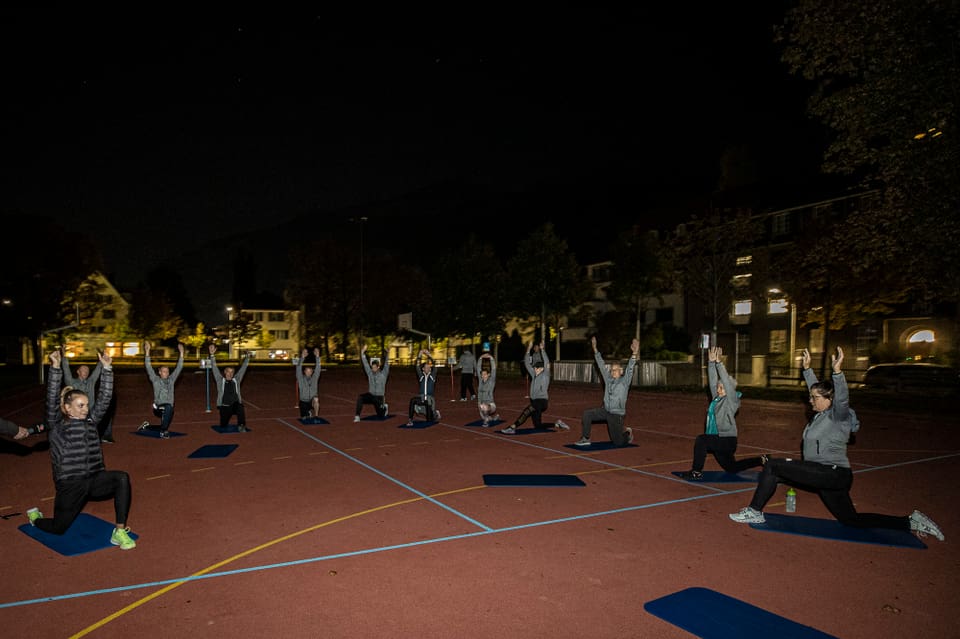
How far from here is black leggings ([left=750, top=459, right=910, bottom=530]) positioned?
6.75 metres

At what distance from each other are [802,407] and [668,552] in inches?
740

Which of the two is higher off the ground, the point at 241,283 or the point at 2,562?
the point at 241,283

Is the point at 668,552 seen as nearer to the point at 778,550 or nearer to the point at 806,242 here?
the point at 778,550

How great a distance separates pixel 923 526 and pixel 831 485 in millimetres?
988

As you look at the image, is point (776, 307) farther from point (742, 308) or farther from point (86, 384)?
point (86, 384)

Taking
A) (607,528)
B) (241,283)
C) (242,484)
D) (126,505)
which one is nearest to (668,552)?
(607,528)

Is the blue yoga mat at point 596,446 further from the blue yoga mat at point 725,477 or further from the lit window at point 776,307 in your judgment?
the lit window at point 776,307

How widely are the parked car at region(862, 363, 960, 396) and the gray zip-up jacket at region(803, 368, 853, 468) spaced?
2158cm

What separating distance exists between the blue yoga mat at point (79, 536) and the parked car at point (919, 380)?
92.4 ft

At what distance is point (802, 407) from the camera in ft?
72.5

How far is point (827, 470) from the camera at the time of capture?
6.82 meters

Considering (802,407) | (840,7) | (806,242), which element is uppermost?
(840,7)

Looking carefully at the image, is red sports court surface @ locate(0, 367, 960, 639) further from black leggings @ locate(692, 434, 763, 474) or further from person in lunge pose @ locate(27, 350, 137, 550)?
black leggings @ locate(692, 434, 763, 474)

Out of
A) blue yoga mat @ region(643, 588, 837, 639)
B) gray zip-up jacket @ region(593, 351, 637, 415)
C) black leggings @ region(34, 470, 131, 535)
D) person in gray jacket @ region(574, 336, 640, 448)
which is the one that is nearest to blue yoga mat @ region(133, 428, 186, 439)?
black leggings @ region(34, 470, 131, 535)
